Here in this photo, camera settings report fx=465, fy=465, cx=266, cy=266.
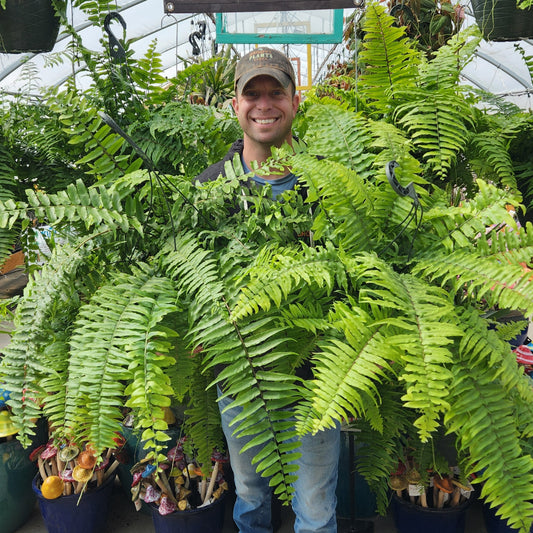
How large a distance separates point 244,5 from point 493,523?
2.36 m

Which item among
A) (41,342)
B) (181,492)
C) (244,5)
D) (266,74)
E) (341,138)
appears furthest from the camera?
(181,492)

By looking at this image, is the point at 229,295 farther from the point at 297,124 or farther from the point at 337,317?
the point at 297,124

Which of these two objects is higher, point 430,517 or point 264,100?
point 264,100

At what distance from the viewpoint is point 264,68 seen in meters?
1.65

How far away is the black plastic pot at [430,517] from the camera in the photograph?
186cm

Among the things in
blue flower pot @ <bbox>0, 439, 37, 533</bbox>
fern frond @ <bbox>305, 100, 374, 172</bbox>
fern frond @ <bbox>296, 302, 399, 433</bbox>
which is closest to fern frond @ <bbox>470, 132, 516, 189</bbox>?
fern frond @ <bbox>305, 100, 374, 172</bbox>

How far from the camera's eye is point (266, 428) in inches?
34.2

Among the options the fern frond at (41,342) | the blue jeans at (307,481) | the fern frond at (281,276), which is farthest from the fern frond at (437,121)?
the fern frond at (41,342)

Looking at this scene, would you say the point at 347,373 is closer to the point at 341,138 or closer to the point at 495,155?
the point at 341,138

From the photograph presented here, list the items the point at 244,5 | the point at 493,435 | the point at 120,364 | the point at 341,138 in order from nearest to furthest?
the point at 493,435 < the point at 120,364 < the point at 341,138 < the point at 244,5

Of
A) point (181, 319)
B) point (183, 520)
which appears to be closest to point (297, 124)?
point (181, 319)

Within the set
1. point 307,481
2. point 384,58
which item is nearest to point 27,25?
point 384,58

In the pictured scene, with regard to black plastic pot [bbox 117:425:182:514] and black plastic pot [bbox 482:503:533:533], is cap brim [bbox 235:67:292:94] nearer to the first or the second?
black plastic pot [bbox 117:425:182:514]

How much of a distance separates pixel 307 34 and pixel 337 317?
1.79 metres
